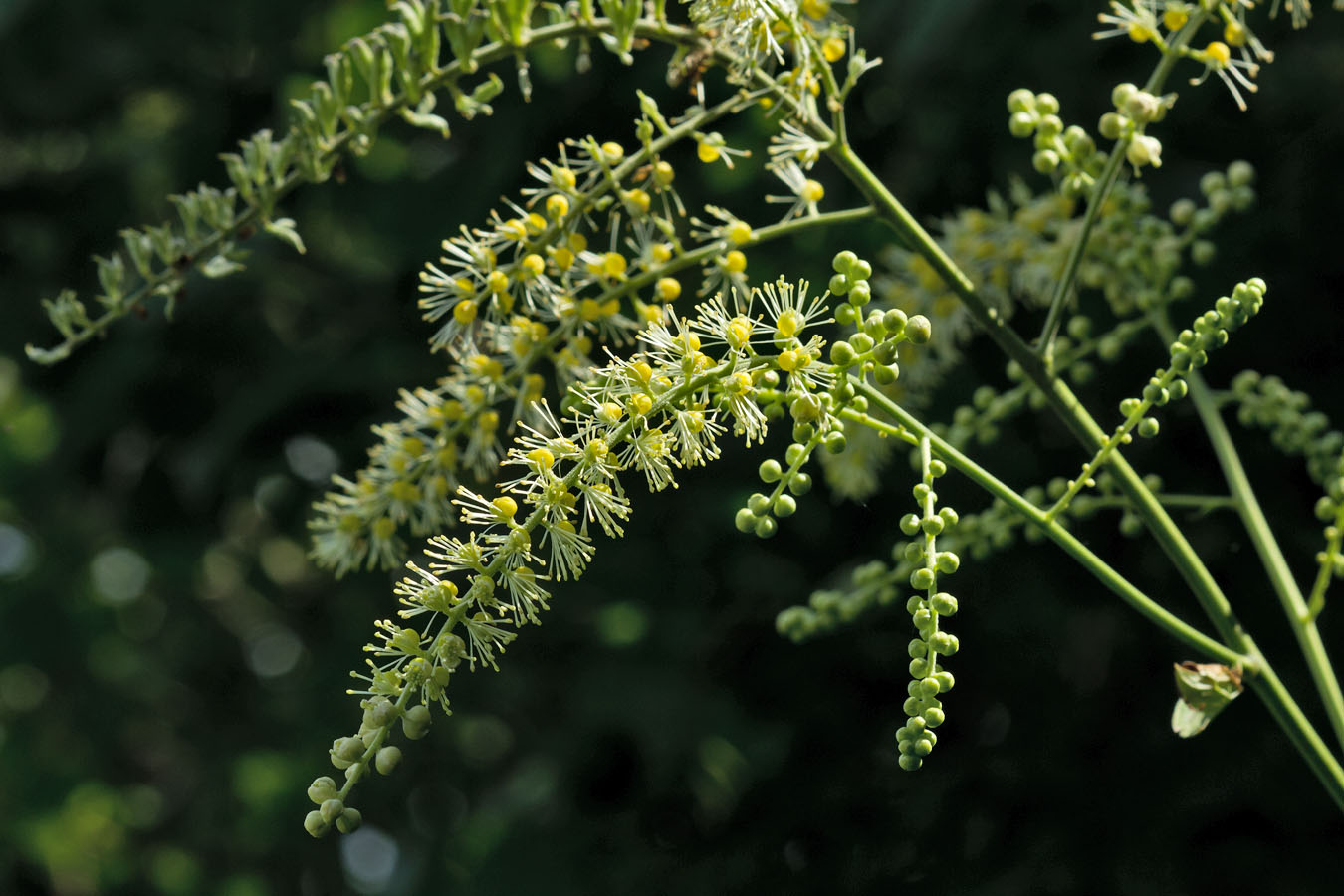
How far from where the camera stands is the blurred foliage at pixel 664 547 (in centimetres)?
150

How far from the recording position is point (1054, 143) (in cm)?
83

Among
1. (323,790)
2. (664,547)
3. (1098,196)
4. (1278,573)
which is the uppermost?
(1098,196)

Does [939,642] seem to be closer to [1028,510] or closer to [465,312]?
[1028,510]

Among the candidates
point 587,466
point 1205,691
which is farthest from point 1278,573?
point 587,466

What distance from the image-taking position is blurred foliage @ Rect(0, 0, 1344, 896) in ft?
4.92

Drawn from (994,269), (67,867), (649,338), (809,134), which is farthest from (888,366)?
(67,867)

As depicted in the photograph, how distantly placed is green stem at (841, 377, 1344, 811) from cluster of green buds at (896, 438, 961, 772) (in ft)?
0.06

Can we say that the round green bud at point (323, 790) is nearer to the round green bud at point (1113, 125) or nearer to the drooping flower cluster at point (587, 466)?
the drooping flower cluster at point (587, 466)

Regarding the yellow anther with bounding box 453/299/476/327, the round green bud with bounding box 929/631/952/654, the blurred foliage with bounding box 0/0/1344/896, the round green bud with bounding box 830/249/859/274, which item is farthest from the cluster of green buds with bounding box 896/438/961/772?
the blurred foliage with bounding box 0/0/1344/896

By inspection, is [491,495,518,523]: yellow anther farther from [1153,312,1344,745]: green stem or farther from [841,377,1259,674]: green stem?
[1153,312,1344,745]: green stem

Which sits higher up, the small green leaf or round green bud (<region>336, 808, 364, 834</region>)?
round green bud (<region>336, 808, 364, 834</region>)

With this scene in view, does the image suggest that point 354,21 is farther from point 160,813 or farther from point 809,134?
point 160,813

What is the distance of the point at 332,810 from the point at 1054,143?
0.60m

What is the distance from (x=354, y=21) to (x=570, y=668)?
3.30 ft
